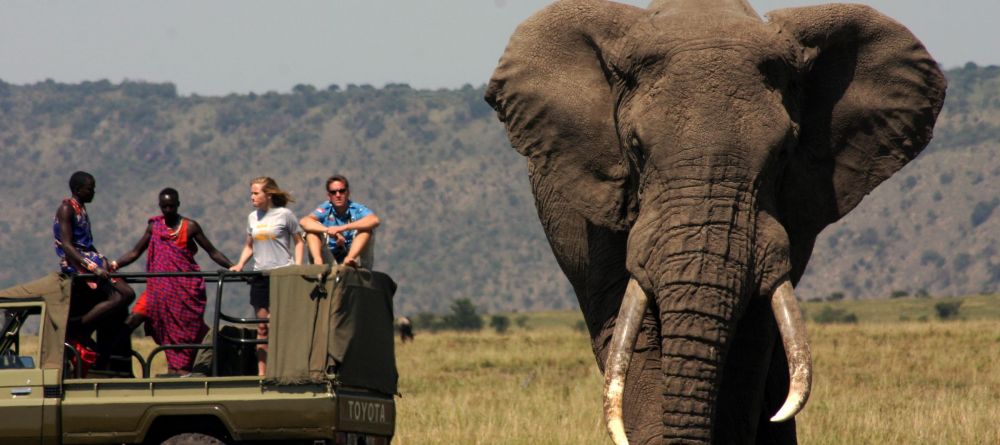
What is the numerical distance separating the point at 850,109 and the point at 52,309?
14.3ft

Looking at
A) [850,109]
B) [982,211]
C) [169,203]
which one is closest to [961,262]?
[982,211]

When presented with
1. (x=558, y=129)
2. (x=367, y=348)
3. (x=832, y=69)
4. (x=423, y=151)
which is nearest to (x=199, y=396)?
(x=367, y=348)

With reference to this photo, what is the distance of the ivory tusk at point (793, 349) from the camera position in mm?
7785

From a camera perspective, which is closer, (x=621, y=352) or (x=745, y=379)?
(x=621, y=352)

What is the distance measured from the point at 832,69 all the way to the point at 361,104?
183210 millimetres

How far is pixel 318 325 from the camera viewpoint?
9.38 metres

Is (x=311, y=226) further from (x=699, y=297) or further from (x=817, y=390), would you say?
(x=817, y=390)

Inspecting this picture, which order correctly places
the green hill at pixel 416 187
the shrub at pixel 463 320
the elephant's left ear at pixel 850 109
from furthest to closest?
the green hill at pixel 416 187
the shrub at pixel 463 320
the elephant's left ear at pixel 850 109

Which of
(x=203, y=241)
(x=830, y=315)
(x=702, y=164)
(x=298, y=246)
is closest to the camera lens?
(x=702, y=164)

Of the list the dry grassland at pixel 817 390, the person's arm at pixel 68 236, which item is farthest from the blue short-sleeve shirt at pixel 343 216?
the dry grassland at pixel 817 390

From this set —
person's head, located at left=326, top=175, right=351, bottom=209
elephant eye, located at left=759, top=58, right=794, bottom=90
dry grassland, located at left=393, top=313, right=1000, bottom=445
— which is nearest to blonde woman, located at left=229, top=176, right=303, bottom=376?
person's head, located at left=326, top=175, right=351, bottom=209

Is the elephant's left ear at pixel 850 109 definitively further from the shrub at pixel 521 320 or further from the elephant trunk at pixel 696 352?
the shrub at pixel 521 320

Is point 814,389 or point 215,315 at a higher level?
point 215,315

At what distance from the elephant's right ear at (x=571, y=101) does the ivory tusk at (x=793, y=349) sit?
1.11m
